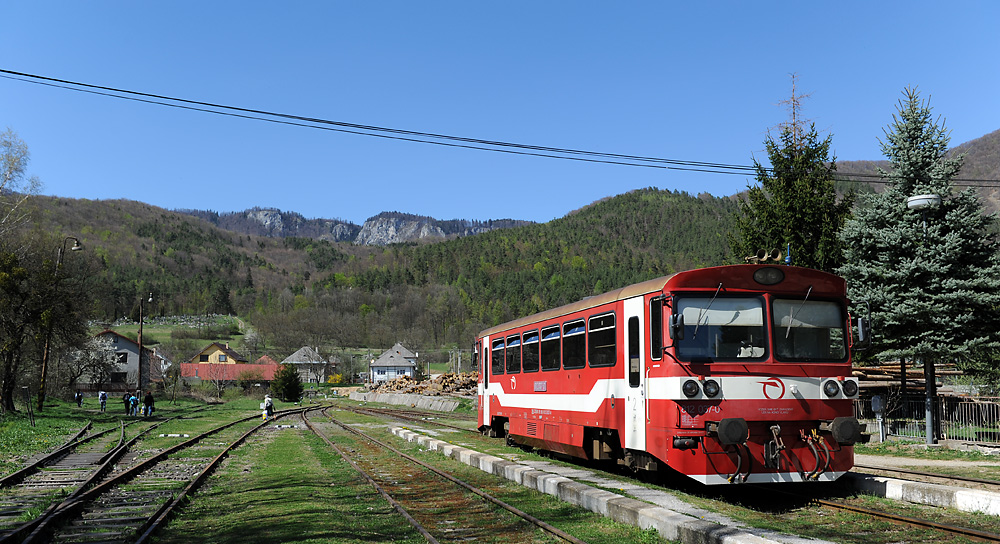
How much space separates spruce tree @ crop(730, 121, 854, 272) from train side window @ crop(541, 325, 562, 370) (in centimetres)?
1306

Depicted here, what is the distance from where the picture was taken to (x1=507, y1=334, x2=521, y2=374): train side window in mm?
18812

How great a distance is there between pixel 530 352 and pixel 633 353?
18.6 feet

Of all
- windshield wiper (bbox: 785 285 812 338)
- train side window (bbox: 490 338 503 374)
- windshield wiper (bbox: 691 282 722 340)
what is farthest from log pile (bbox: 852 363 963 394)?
windshield wiper (bbox: 691 282 722 340)

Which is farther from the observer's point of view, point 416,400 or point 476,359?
point 416,400

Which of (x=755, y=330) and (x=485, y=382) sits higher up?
(x=755, y=330)

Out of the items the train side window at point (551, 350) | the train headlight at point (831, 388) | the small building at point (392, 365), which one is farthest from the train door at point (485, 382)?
the small building at point (392, 365)

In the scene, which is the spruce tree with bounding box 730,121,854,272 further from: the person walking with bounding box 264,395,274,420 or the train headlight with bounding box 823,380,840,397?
the person walking with bounding box 264,395,274,420

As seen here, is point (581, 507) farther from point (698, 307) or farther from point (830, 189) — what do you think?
point (830, 189)

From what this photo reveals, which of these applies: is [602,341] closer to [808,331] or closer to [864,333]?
[808,331]

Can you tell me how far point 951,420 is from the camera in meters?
20.8

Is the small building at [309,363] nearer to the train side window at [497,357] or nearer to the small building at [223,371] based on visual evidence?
the small building at [223,371]

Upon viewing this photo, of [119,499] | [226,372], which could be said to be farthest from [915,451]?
[226,372]

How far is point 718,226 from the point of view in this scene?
521ft

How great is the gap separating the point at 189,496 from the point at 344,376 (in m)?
120
